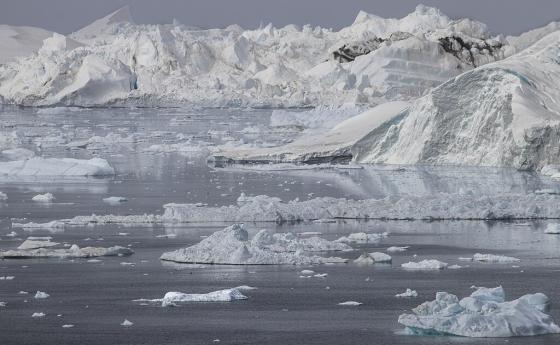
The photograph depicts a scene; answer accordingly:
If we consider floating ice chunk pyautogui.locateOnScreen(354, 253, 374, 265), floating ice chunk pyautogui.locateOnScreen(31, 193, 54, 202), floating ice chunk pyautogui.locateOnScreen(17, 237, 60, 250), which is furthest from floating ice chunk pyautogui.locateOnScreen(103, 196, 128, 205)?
floating ice chunk pyautogui.locateOnScreen(354, 253, 374, 265)

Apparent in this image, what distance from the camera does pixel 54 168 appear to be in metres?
20.9

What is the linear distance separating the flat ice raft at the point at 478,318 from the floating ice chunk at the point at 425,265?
2426mm

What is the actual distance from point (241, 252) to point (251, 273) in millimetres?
575

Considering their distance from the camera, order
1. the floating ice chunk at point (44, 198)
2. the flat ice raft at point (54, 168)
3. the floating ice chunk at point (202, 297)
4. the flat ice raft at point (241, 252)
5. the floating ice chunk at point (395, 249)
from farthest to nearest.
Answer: the flat ice raft at point (54, 168) → the floating ice chunk at point (44, 198) → the floating ice chunk at point (395, 249) → the flat ice raft at point (241, 252) → the floating ice chunk at point (202, 297)

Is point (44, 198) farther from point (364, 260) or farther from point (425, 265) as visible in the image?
point (425, 265)

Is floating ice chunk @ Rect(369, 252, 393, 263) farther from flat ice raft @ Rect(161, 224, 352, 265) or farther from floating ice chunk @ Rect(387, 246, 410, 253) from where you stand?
floating ice chunk @ Rect(387, 246, 410, 253)

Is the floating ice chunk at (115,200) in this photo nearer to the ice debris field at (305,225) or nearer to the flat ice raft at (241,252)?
the ice debris field at (305,225)

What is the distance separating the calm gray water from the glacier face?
30.3 meters

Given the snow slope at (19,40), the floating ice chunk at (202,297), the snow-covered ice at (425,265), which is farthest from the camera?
the snow slope at (19,40)

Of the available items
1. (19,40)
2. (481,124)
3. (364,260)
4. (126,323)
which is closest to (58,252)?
(364,260)

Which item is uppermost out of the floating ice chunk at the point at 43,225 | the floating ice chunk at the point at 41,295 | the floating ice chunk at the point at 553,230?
the floating ice chunk at the point at 43,225

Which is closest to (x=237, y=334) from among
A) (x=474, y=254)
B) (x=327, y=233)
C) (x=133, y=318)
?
(x=133, y=318)

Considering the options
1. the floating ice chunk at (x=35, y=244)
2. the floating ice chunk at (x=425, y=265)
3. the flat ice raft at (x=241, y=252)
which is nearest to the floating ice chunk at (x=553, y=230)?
the floating ice chunk at (x=425, y=265)

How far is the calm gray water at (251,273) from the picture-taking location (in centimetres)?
826
